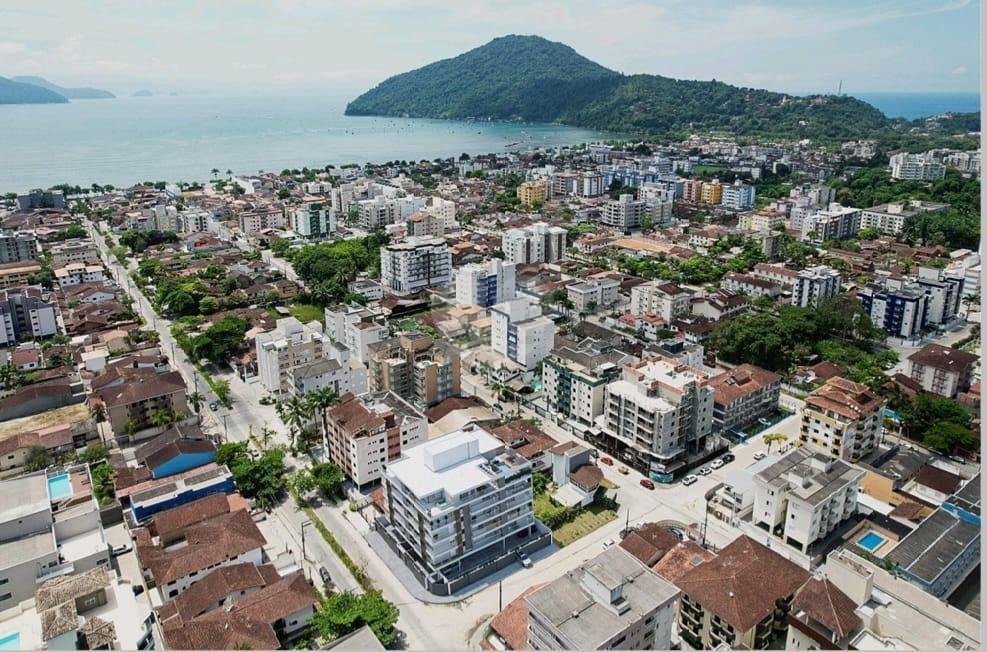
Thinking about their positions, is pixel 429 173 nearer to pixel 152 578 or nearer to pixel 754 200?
pixel 754 200

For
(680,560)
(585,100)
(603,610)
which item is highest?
(585,100)

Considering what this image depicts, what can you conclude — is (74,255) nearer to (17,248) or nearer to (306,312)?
(17,248)

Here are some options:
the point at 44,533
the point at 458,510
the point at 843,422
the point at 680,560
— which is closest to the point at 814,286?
the point at 843,422

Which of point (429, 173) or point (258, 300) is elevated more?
point (429, 173)

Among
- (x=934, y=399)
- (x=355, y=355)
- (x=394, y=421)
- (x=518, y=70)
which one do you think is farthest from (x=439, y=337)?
(x=518, y=70)

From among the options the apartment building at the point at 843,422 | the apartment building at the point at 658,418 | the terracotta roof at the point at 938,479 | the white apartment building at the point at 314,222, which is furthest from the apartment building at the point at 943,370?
the white apartment building at the point at 314,222

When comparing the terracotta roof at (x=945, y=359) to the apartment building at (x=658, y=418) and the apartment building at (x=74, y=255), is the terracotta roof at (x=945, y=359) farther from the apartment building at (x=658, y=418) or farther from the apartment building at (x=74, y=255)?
the apartment building at (x=74, y=255)

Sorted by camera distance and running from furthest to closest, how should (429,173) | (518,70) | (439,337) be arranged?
(518,70), (429,173), (439,337)

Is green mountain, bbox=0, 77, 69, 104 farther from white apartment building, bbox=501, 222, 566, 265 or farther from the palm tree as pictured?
the palm tree

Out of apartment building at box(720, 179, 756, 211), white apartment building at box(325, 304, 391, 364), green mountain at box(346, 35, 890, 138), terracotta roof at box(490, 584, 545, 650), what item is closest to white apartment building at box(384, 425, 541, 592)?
terracotta roof at box(490, 584, 545, 650)
